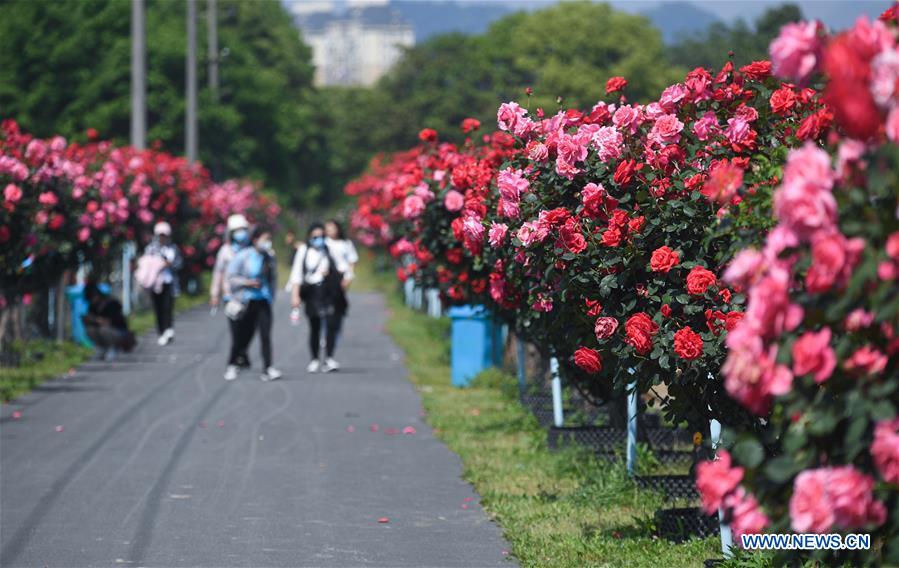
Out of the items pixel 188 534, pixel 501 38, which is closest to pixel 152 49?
pixel 501 38

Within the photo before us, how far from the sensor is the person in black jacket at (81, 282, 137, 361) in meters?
22.9

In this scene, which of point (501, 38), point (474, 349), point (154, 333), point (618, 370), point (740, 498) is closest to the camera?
point (740, 498)

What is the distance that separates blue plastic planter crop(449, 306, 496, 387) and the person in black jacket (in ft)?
16.8

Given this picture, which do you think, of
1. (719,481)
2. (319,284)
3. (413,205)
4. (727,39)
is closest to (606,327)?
(719,481)

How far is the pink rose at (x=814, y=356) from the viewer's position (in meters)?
4.25

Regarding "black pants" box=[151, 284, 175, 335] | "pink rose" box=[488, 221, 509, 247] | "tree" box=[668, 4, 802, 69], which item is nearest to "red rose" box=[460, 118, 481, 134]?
"pink rose" box=[488, 221, 509, 247]

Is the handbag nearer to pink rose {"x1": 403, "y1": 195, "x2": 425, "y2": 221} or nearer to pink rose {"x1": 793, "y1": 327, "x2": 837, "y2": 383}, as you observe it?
pink rose {"x1": 403, "y1": 195, "x2": 425, "y2": 221}

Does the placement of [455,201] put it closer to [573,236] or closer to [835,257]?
[573,236]

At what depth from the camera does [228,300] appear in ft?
66.6

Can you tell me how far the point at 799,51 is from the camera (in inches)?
172

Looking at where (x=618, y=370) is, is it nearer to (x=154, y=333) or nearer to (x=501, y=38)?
(x=154, y=333)

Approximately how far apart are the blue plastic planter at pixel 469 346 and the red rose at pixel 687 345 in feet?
39.4

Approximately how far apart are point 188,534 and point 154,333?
20.7 m

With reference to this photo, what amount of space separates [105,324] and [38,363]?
1325 millimetres
